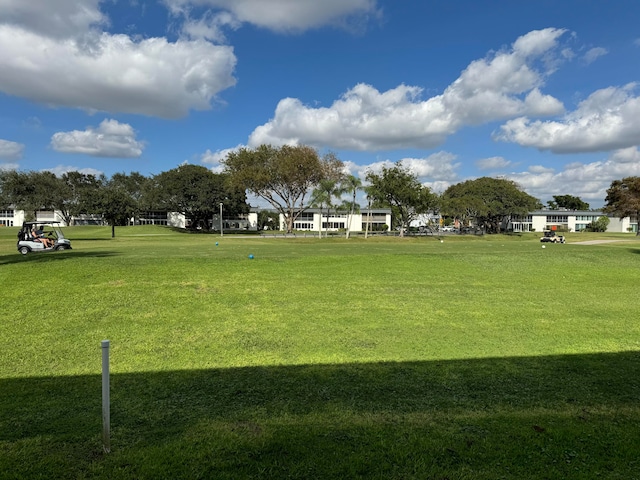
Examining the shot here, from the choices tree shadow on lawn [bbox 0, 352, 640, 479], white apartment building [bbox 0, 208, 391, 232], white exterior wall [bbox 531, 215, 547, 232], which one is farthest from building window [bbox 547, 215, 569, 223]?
tree shadow on lawn [bbox 0, 352, 640, 479]

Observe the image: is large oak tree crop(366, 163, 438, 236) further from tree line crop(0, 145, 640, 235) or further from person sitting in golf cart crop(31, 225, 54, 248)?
person sitting in golf cart crop(31, 225, 54, 248)

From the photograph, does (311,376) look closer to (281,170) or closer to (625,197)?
(281,170)

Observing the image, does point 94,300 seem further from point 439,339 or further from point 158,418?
point 439,339

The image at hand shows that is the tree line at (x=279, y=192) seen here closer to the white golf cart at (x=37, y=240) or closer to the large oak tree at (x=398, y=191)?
the large oak tree at (x=398, y=191)

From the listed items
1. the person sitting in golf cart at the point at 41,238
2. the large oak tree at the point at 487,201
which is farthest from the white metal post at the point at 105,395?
the large oak tree at the point at 487,201

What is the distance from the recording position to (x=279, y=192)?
74312mm

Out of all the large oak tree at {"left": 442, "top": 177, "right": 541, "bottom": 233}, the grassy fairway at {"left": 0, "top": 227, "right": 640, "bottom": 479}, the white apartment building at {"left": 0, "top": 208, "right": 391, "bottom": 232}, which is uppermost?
the large oak tree at {"left": 442, "top": 177, "right": 541, "bottom": 233}

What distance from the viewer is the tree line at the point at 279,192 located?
193 ft

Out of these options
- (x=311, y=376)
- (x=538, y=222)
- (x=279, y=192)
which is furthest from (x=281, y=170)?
(x=538, y=222)

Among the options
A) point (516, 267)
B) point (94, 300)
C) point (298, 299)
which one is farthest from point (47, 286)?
point (516, 267)

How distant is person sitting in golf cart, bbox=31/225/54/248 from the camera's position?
26078 millimetres

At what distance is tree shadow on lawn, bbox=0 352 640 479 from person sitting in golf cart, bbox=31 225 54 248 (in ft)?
76.5

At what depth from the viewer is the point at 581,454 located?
4195 millimetres

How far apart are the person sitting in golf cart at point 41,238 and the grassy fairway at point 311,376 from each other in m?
12.9
